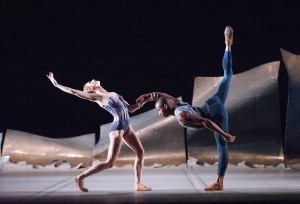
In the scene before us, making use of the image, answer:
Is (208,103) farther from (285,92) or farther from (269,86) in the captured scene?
(285,92)

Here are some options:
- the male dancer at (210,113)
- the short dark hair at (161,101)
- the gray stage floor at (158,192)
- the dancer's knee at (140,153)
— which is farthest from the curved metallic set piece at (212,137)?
the short dark hair at (161,101)

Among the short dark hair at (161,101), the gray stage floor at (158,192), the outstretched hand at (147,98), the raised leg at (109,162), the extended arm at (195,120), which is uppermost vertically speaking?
the outstretched hand at (147,98)

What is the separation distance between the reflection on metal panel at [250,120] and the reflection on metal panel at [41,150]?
90.7 inches

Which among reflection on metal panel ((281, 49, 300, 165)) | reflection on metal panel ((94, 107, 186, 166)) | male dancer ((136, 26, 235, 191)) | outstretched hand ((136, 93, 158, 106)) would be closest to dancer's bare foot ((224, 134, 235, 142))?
male dancer ((136, 26, 235, 191))

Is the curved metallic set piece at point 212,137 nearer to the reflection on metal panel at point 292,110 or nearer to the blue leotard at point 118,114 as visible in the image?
the reflection on metal panel at point 292,110

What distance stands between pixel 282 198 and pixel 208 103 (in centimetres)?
156

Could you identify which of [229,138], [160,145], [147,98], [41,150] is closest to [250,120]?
[160,145]

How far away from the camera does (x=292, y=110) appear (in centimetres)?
930

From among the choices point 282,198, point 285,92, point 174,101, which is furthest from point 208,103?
point 285,92

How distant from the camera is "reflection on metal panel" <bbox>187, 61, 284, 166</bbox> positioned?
962cm

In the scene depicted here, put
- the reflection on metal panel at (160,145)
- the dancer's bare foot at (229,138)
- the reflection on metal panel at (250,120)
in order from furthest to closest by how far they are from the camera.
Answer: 1. the reflection on metal panel at (160,145)
2. the reflection on metal panel at (250,120)
3. the dancer's bare foot at (229,138)

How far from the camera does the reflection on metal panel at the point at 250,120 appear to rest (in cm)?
962

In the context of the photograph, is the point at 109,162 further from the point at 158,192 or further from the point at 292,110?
the point at 292,110

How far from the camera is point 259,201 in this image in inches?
178
